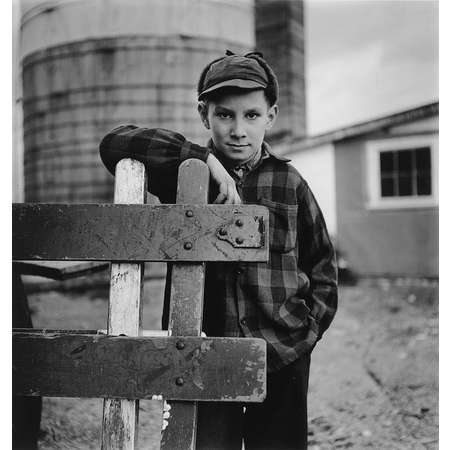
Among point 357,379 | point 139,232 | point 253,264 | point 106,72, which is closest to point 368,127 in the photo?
point 106,72

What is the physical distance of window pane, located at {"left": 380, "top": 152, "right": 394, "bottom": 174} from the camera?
759cm

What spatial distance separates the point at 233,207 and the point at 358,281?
630 centimetres

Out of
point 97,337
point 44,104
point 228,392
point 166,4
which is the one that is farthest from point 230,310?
point 44,104

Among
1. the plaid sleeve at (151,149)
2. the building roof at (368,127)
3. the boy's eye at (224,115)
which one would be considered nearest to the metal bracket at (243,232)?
the plaid sleeve at (151,149)

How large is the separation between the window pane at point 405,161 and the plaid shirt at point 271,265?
6.23 m

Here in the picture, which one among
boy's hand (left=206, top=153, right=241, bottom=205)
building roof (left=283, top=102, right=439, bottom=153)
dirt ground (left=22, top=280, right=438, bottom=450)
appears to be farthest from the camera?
building roof (left=283, top=102, right=439, bottom=153)

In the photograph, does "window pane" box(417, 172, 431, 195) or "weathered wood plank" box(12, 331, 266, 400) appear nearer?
"weathered wood plank" box(12, 331, 266, 400)

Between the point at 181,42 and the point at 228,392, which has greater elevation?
the point at 181,42

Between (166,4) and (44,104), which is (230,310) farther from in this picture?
(44,104)

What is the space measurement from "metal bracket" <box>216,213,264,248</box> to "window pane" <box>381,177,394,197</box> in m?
6.74

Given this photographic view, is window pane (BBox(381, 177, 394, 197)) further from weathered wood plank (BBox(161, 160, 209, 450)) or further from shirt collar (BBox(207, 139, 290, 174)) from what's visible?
weathered wood plank (BBox(161, 160, 209, 450))

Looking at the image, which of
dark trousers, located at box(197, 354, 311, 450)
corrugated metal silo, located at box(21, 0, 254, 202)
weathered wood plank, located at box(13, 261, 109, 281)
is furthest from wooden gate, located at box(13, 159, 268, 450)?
corrugated metal silo, located at box(21, 0, 254, 202)

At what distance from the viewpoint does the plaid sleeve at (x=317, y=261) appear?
64.2 inches
